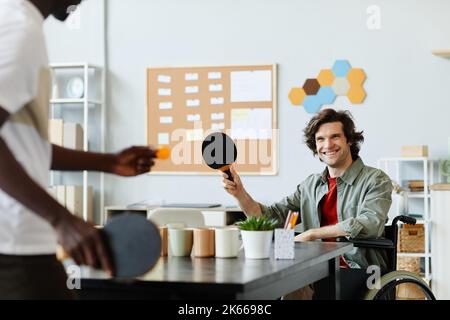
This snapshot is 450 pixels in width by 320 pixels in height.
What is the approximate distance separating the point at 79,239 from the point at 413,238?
174 inches

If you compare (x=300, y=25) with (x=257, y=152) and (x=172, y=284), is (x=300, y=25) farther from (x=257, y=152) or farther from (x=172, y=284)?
(x=172, y=284)

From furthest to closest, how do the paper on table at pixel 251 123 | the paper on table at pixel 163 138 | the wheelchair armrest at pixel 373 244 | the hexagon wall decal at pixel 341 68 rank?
the paper on table at pixel 163 138
the paper on table at pixel 251 123
the hexagon wall decal at pixel 341 68
the wheelchair armrest at pixel 373 244

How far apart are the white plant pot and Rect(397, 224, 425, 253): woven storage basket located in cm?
324

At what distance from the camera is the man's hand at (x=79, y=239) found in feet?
3.67

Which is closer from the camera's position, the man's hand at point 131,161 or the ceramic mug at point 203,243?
the man's hand at point 131,161

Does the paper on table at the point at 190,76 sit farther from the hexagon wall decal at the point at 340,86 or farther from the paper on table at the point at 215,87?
the hexagon wall decal at the point at 340,86

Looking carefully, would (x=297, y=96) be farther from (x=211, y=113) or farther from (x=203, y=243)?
(x=203, y=243)

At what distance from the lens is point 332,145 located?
11.1 feet

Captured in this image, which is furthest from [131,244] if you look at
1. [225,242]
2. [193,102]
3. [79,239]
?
[193,102]

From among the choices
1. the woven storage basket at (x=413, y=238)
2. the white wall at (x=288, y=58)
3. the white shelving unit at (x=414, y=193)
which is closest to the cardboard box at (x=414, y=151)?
the white shelving unit at (x=414, y=193)

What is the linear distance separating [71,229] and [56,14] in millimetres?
466

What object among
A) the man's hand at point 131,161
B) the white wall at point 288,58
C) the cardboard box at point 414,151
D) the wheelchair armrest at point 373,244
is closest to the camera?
the man's hand at point 131,161

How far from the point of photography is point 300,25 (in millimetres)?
5758

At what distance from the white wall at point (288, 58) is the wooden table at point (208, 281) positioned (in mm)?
3515
